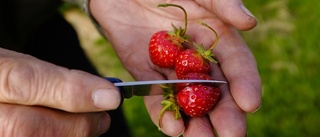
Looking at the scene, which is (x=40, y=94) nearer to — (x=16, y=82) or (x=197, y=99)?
(x=16, y=82)

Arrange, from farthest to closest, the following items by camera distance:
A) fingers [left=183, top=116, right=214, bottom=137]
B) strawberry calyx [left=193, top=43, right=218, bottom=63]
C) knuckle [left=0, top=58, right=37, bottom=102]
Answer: strawberry calyx [left=193, top=43, right=218, bottom=63] → fingers [left=183, top=116, right=214, bottom=137] → knuckle [left=0, top=58, right=37, bottom=102]

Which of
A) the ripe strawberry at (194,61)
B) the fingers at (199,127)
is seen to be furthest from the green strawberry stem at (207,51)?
the fingers at (199,127)

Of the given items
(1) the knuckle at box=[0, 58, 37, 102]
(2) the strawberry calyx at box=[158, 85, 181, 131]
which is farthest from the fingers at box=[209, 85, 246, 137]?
(1) the knuckle at box=[0, 58, 37, 102]

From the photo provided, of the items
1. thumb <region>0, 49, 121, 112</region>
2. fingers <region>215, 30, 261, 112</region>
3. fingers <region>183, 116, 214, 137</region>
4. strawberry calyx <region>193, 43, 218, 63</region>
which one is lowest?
fingers <region>183, 116, 214, 137</region>

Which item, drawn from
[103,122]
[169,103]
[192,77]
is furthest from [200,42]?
[103,122]

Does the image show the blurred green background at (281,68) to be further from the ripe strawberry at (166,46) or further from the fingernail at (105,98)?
the fingernail at (105,98)

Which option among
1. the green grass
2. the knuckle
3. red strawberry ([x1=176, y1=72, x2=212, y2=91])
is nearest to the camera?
the knuckle

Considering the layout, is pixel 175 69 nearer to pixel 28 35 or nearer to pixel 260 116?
pixel 28 35

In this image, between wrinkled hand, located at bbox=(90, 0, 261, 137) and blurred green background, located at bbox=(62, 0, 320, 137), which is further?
blurred green background, located at bbox=(62, 0, 320, 137)

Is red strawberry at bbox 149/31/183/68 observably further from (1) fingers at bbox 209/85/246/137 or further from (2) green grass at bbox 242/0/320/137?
(2) green grass at bbox 242/0/320/137
